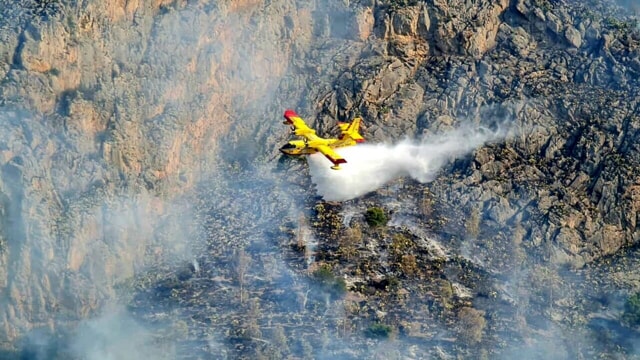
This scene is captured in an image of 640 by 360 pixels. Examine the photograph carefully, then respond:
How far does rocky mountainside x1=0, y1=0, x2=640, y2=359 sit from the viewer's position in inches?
4173

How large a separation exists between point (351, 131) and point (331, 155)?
303 cm

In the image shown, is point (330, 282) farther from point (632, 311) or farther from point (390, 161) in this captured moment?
point (632, 311)

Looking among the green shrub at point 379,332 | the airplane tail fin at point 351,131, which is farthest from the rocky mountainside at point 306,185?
the airplane tail fin at point 351,131

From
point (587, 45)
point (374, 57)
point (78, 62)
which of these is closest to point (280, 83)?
point (374, 57)

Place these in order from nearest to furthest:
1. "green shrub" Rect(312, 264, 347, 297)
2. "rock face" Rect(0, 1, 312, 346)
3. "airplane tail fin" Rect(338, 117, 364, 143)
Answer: "rock face" Rect(0, 1, 312, 346) < "green shrub" Rect(312, 264, 347, 297) < "airplane tail fin" Rect(338, 117, 364, 143)

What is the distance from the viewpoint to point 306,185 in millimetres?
119750

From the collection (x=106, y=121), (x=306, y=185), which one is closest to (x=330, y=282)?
(x=306, y=185)

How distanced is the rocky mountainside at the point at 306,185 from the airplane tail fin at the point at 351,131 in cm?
570

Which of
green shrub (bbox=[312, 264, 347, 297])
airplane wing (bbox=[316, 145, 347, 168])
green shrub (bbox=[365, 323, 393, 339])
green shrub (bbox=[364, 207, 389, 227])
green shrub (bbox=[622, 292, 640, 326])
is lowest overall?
green shrub (bbox=[365, 323, 393, 339])

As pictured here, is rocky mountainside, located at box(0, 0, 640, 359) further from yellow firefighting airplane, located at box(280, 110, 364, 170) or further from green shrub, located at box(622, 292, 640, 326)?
yellow firefighting airplane, located at box(280, 110, 364, 170)

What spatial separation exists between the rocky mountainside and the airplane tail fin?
5700mm

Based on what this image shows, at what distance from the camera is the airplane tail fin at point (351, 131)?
380 feet

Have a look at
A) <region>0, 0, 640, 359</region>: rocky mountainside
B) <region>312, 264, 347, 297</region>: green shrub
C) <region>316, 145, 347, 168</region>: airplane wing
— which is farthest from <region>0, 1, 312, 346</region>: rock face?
<region>312, 264, 347, 297</region>: green shrub

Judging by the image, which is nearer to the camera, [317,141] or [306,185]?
[317,141]
